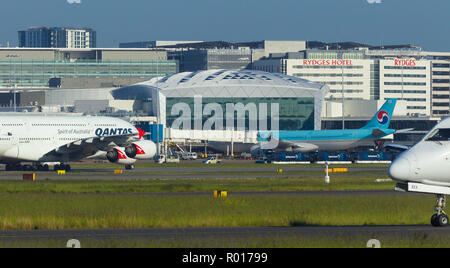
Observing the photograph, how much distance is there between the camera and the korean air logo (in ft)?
520

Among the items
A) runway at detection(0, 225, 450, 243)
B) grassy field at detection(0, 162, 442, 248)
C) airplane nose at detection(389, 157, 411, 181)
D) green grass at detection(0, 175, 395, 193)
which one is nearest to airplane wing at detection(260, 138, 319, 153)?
green grass at detection(0, 175, 395, 193)

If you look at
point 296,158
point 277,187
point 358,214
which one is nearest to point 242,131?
point 296,158

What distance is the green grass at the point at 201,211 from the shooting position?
115 ft

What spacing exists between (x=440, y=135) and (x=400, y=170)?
2513 millimetres

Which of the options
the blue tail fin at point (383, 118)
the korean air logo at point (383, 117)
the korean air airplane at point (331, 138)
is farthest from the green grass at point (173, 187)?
the korean air logo at point (383, 117)

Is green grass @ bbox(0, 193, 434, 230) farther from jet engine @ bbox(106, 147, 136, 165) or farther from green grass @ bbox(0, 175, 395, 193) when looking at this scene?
jet engine @ bbox(106, 147, 136, 165)

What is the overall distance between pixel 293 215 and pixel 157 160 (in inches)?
3799

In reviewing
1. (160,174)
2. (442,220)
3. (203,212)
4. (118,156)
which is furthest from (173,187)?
(118,156)

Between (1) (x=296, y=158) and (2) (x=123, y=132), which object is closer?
(2) (x=123, y=132)

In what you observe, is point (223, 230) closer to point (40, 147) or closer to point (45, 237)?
point (45, 237)

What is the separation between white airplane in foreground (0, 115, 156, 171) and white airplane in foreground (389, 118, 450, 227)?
61681mm
